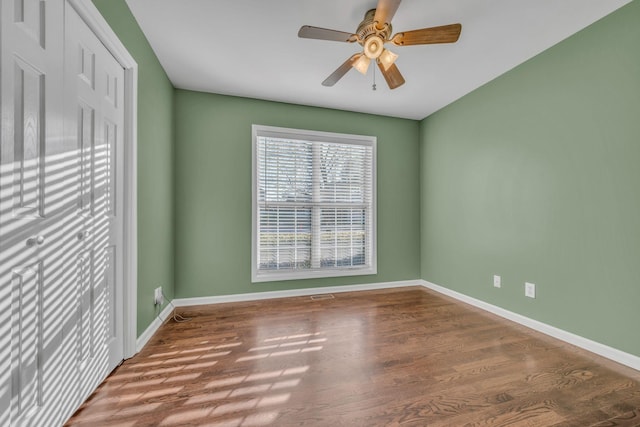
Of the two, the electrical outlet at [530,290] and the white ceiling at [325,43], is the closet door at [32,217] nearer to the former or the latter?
the white ceiling at [325,43]

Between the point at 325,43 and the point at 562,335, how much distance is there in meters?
3.21

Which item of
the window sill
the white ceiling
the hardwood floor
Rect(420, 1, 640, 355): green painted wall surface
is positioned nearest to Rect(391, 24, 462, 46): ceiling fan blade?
the white ceiling

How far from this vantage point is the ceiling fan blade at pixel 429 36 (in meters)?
1.81

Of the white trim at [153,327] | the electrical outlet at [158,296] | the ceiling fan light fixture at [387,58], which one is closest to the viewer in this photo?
the ceiling fan light fixture at [387,58]

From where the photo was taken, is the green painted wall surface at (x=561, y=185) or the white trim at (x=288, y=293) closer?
the green painted wall surface at (x=561, y=185)

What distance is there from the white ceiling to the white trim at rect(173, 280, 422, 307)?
8.09 feet

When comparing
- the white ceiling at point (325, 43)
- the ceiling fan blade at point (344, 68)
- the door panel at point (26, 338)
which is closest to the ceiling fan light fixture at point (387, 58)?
the ceiling fan blade at point (344, 68)

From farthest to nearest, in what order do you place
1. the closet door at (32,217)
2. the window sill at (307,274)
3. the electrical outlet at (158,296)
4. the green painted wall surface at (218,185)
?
1. the window sill at (307,274)
2. the green painted wall surface at (218,185)
3. the electrical outlet at (158,296)
4. the closet door at (32,217)

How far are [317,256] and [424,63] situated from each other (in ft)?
8.27

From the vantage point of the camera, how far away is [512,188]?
9.29 feet

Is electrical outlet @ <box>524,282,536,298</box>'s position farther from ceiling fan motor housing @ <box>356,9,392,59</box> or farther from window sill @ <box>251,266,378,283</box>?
ceiling fan motor housing @ <box>356,9,392,59</box>

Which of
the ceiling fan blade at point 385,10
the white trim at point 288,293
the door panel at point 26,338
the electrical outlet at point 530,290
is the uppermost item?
the ceiling fan blade at point 385,10

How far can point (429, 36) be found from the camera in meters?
1.88

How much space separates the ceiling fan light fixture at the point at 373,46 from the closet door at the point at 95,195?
1.71 meters
